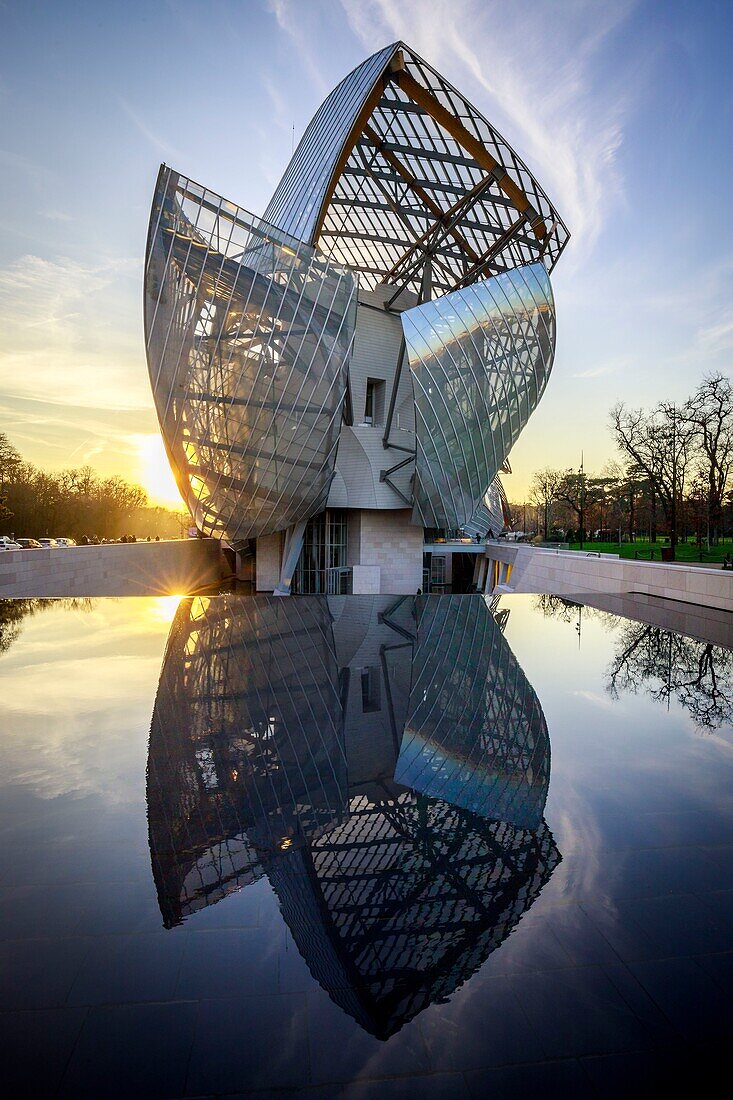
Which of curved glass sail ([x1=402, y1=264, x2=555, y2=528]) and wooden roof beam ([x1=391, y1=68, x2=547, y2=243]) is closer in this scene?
wooden roof beam ([x1=391, y1=68, x2=547, y2=243])

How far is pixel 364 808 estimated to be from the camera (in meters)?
4.60

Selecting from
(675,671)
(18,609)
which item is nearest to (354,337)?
(18,609)

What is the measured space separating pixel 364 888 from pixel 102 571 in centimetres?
2165

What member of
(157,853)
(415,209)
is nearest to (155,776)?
(157,853)

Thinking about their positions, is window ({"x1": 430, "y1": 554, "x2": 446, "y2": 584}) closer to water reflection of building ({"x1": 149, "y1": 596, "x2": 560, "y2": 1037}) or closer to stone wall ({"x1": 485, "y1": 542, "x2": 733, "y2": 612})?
stone wall ({"x1": 485, "y1": 542, "x2": 733, "y2": 612})

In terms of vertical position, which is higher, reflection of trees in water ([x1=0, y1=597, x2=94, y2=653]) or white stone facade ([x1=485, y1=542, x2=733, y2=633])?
white stone facade ([x1=485, y1=542, x2=733, y2=633])

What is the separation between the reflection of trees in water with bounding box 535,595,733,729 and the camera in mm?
7359

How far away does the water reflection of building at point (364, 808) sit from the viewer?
10.2ft

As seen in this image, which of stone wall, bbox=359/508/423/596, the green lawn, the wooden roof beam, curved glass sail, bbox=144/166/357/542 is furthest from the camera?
the green lawn

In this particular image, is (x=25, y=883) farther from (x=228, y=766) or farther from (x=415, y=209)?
(x=415, y=209)

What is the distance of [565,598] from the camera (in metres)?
19.7

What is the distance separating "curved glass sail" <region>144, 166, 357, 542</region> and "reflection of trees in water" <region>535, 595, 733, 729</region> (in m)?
14.6

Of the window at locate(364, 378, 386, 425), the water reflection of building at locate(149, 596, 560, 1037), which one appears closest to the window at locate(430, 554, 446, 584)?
the window at locate(364, 378, 386, 425)

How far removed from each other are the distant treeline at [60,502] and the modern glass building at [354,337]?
3240 centimetres
